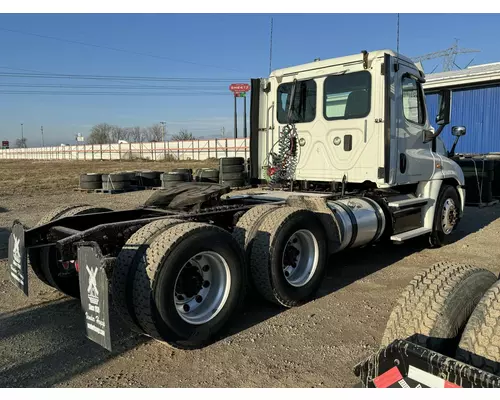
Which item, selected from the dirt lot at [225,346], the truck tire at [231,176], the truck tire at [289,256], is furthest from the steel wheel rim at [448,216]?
the truck tire at [231,176]

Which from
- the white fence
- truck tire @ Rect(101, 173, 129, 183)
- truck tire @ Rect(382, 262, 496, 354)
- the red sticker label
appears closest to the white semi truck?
truck tire @ Rect(382, 262, 496, 354)

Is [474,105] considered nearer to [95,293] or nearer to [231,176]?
[231,176]

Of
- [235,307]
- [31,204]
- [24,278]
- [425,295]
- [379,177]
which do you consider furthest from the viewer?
[31,204]

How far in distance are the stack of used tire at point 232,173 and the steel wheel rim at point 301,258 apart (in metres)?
9.21

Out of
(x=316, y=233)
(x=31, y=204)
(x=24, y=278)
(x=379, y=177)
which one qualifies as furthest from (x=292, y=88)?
(x=31, y=204)

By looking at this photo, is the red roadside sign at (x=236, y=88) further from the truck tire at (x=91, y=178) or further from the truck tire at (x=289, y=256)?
the truck tire at (x=289, y=256)

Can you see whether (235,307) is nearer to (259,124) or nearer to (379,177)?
(379,177)

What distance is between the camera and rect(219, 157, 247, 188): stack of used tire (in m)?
14.2

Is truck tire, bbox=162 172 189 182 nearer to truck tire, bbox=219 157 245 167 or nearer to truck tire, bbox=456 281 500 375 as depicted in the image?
truck tire, bbox=219 157 245 167

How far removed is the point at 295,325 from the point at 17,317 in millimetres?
2705

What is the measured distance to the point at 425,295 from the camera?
253 centimetres

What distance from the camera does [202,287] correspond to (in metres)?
3.93

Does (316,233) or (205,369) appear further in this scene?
(316,233)

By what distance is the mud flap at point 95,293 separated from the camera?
3.03 m
